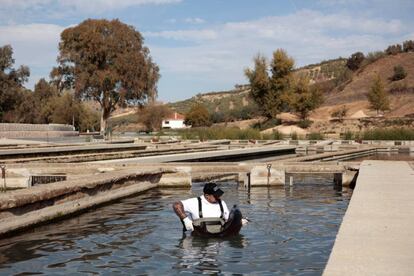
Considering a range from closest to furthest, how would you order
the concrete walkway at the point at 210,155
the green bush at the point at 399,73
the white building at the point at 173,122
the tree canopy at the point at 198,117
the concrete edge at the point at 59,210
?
the concrete edge at the point at 59,210
the concrete walkway at the point at 210,155
the green bush at the point at 399,73
the tree canopy at the point at 198,117
the white building at the point at 173,122

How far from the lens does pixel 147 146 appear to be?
40.2 metres

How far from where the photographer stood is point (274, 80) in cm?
8419

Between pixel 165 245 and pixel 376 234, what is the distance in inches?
135

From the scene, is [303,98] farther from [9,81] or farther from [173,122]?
[173,122]

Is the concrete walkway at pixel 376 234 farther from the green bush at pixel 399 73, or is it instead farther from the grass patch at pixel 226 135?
the green bush at pixel 399 73

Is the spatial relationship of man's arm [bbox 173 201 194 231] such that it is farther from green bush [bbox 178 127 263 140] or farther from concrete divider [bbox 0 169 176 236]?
green bush [bbox 178 127 263 140]

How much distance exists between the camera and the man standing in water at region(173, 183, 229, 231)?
10.1 m

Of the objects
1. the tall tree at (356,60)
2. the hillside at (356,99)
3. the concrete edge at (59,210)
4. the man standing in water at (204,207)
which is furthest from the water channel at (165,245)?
the tall tree at (356,60)

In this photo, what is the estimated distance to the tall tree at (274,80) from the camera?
3297 inches

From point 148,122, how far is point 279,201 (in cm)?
11934

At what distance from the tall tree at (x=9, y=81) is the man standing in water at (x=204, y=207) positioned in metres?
63.0

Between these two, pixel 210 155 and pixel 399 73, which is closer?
pixel 210 155

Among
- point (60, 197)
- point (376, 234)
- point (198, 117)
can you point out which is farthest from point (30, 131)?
point (198, 117)

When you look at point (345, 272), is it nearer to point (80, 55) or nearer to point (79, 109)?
point (80, 55)
